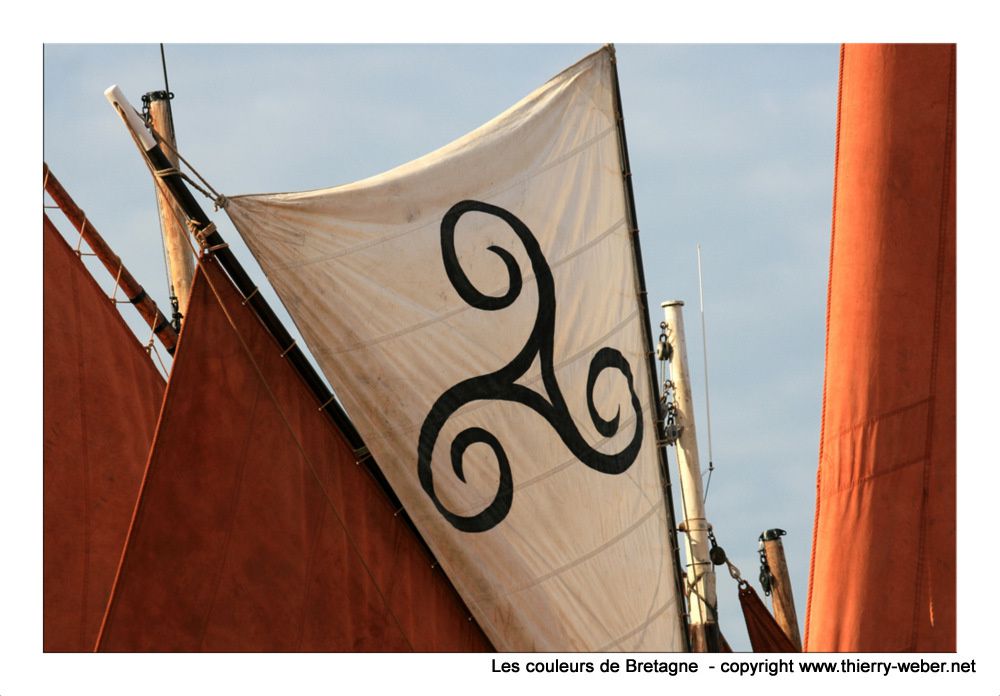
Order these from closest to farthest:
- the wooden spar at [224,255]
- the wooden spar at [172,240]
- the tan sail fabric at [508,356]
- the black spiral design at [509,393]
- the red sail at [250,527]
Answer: the red sail at [250,527], the wooden spar at [224,255], the tan sail fabric at [508,356], the black spiral design at [509,393], the wooden spar at [172,240]

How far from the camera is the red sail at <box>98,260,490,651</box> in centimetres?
1066

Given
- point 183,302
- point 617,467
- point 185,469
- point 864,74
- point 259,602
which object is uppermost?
point 183,302

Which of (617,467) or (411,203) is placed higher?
(411,203)

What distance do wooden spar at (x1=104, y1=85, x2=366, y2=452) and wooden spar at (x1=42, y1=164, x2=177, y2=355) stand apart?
187cm

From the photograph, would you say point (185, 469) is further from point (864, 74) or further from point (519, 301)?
point (864, 74)

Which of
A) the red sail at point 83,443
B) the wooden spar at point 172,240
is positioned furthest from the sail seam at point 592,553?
the wooden spar at point 172,240

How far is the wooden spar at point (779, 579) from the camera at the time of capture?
16.2 meters

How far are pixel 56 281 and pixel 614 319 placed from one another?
13.9 ft

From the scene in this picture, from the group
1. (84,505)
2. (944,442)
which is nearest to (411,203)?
(84,505)

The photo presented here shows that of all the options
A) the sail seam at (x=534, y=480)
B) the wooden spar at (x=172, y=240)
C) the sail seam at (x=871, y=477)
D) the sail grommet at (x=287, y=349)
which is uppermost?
the wooden spar at (x=172, y=240)

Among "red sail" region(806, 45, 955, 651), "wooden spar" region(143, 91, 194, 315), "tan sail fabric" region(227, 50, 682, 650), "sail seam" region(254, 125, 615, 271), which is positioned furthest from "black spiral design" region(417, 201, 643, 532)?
"wooden spar" region(143, 91, 194, 315)

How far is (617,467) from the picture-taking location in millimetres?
12766

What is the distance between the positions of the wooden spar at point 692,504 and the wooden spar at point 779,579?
3.15 m

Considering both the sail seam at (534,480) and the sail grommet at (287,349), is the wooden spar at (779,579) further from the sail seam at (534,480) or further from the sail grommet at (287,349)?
the sail grommet at (287,349)
